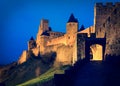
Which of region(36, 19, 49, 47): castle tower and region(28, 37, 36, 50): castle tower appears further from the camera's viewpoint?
region(28, 37, 36, 50): castle tower

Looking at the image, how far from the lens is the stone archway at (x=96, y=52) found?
65.7 meters

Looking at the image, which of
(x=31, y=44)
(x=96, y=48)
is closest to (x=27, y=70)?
(x=31, y=44)

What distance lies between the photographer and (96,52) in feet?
221

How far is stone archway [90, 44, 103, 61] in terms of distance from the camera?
65.7 metres

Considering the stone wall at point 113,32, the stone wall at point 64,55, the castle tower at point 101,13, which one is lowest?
the stone wall at point 64,55

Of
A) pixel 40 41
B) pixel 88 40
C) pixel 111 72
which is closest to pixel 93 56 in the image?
pixel 88 40

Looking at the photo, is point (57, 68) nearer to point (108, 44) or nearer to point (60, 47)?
point (60, 47)

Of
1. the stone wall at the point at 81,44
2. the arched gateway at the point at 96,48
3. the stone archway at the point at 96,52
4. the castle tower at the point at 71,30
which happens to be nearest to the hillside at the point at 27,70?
the castle tower at the point at 71,30

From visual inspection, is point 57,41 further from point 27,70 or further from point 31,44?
point 31,44

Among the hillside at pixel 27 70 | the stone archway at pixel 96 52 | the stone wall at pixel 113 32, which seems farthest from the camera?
the hillside at pixel 27 70

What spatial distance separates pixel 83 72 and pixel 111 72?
3.11 m

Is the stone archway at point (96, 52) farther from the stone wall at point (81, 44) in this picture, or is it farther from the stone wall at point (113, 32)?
the stone wall at point (113, 32)

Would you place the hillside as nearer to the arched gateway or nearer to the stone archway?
the stone archway

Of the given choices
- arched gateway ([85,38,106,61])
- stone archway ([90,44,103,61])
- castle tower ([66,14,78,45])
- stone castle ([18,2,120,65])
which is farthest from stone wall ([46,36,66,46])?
arched gateway ([85,38,106,61])
